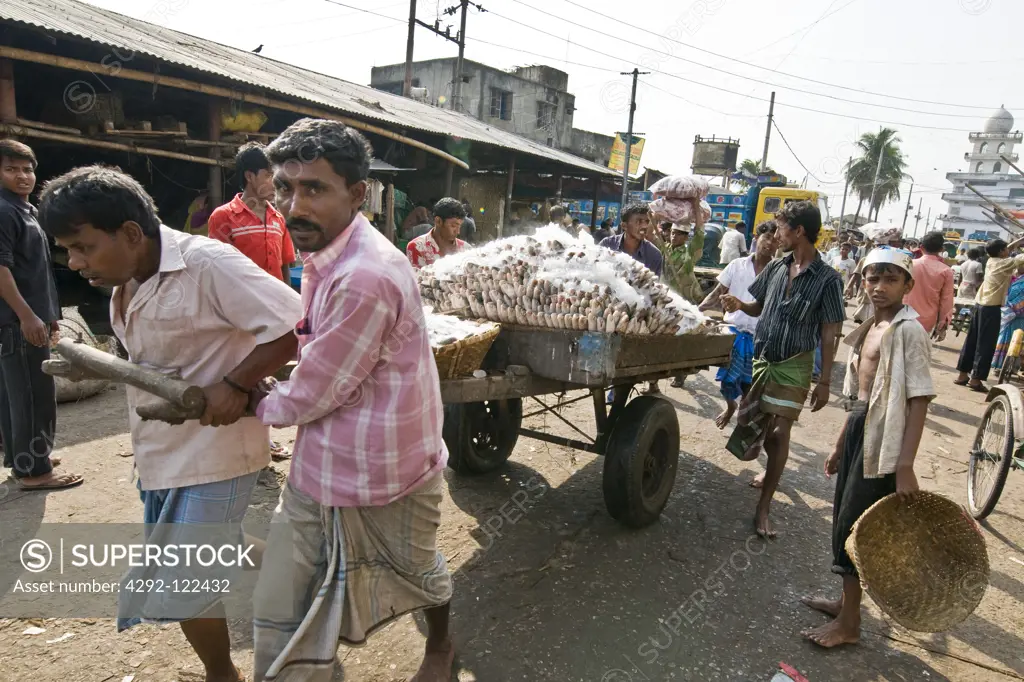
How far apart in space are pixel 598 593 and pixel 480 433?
1.55 metres

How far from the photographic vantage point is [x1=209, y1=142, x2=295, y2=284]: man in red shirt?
3859 mm

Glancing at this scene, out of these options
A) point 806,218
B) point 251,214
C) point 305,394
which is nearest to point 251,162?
point 251,214

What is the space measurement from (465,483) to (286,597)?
2363 mm

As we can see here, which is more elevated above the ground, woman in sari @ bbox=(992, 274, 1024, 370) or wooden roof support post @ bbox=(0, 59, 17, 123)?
wooden roof support post @ bbox=(0, 59, 17, 123)

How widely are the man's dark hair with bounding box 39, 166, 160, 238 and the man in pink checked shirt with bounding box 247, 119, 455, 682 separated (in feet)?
1.40

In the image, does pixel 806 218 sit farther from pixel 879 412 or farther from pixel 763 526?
pixel 763 526

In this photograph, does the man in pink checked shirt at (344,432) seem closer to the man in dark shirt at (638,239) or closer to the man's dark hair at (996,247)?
the man in dark shirt at (638,239)

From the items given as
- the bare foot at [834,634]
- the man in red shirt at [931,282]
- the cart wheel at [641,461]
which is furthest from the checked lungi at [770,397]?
the man in red shirt at [931,282]

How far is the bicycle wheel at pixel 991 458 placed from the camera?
4.02 meters

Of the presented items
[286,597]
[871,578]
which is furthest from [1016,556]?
[286,597]

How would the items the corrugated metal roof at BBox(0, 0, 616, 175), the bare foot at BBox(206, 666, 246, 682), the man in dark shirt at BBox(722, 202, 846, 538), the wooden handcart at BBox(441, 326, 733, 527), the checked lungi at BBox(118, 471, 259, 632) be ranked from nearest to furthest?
the checked lungi at BBox(118, 471, 259, 632)
the bare foot at BBox(206, 666, 246, 682)
the wooden handcart at BBox(441, 326, 733, 527)
the man in dark shirt at BBox(722, 202, 846, 538)
the corrugated metal roof at BBox(0, 0, 616, 175)

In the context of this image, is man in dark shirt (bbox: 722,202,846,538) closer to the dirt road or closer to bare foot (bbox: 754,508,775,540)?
bare foot (bbox: 754,508,775,540)

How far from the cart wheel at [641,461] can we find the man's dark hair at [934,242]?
5.60m

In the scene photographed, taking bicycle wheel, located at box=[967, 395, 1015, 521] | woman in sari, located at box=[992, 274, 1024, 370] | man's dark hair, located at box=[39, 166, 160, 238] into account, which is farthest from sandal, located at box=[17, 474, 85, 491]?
woman in sari, located at box=[992, 274, 1024, 370]
